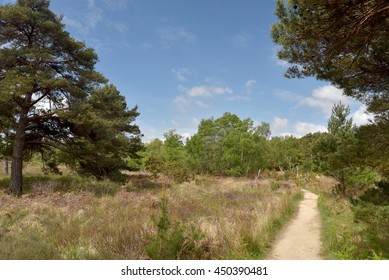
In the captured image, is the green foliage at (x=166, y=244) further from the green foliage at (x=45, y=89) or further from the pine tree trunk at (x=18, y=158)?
the pine tree trunk at (x=18, y=158)

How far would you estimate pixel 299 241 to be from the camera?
26.2 ft

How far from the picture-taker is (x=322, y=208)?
1403cm

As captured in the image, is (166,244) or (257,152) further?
(257,152)

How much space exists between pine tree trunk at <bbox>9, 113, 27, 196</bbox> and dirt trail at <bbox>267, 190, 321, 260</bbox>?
46.7 ft

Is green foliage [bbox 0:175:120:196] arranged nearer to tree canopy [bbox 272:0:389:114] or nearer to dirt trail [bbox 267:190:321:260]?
dirt trail [bbox 267:190:321:260]

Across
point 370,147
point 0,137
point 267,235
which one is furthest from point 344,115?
point 0,137

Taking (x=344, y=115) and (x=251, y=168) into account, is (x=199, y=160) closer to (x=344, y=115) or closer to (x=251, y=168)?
(x=251, y=168)

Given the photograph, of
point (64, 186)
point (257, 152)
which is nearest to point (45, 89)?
point (64, 186)

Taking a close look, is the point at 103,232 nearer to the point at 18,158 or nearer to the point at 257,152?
the point at 18,158

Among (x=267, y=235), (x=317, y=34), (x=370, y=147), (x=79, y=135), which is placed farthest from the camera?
(x=79, y=135)

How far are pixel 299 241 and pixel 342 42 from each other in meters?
5.66

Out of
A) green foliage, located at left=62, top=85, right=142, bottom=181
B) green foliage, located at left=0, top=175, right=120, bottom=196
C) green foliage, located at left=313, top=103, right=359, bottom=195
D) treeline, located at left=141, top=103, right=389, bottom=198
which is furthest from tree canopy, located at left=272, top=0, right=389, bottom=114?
green foliage, located at left=0, top=175, right=120, bottom=196

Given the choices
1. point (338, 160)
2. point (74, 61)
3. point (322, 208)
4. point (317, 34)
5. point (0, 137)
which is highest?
point (74, 61)
